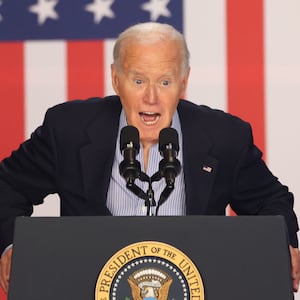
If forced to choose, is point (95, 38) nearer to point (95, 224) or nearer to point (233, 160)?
point (233, 160)

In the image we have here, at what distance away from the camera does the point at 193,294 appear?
1749mm

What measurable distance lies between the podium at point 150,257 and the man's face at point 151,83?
66 cm

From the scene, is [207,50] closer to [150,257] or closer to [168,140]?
[168,140]

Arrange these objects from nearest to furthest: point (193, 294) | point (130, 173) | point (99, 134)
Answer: point (193, 294), point (130, 173), point (99, 134)

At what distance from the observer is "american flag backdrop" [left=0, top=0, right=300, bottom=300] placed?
11.4ft

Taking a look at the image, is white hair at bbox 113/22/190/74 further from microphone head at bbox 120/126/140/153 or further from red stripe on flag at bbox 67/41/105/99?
red stripe on flag at bbox 67/41/105/99

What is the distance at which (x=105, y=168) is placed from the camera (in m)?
2.45

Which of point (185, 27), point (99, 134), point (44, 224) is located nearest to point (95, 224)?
point (44, 224)

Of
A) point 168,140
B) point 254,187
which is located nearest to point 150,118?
point 254,187

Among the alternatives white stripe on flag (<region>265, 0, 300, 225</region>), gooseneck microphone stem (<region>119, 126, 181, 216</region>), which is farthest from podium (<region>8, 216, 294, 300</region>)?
white stripe on flag (<region>265, 0, 300, 225</region>)

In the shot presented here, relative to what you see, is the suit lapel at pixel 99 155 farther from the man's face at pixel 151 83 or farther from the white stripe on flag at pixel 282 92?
the white stripe on flag at pixel 282 92

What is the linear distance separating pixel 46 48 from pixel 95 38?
7.7 inches

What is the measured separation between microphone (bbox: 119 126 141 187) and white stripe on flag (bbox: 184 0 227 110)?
1.54 metres

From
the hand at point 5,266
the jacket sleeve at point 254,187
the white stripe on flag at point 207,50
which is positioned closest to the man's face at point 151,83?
the jacket sleeve at point 254,187
